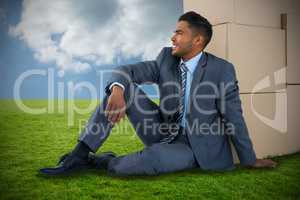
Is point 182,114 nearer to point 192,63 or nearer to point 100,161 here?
point 192,63

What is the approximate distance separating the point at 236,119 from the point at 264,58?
0.77 m

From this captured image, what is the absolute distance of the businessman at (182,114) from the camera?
254cm

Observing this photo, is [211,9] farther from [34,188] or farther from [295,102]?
[34,188]

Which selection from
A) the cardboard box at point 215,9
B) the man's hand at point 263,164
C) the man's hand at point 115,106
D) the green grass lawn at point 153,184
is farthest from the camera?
the cardboard box at point 215,9

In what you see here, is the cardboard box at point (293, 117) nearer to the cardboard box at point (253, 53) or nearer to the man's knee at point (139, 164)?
the cardboard box at point (253, 53)

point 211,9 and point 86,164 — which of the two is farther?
point 211,9

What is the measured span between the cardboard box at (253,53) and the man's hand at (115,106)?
0.91 metres

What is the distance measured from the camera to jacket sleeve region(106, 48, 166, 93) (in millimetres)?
2578

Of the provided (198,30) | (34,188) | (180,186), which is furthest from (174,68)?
(34,188)

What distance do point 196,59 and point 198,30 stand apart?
200 millimetres

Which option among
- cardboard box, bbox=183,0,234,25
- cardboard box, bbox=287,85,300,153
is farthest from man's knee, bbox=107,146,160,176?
cardboard box, bbox=287,85,300,153

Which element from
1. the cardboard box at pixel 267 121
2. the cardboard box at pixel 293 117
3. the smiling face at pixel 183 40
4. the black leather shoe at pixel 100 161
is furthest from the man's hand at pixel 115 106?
the cardboard box at pixel 293 117

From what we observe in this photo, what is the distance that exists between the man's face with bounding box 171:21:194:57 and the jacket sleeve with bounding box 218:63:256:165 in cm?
29

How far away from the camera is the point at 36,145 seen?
4.05 m
